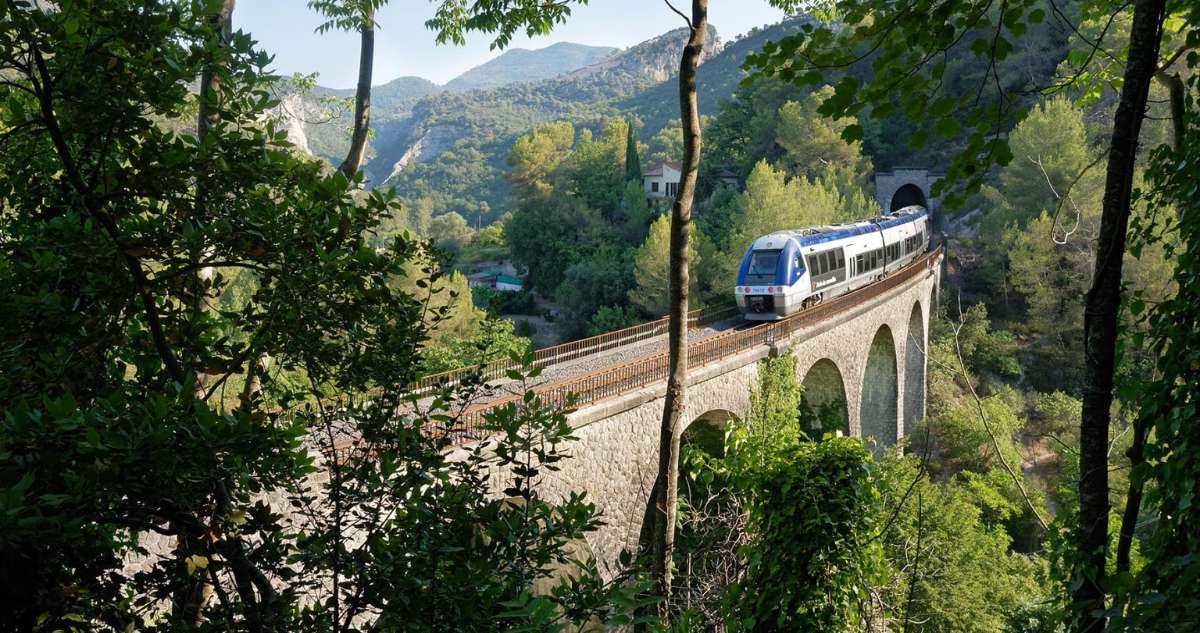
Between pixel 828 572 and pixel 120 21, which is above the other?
pixel 120 21

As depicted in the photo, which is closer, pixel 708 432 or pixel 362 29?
pixel 362 29

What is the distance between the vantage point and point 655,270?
1292 inches

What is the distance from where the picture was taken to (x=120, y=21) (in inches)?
90.8

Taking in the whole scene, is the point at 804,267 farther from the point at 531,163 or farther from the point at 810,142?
the point at 531,163

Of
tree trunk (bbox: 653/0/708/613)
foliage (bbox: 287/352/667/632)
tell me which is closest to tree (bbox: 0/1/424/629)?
foliage (bbox: 287/352/667/632)

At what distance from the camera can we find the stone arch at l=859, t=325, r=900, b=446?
22.8 m

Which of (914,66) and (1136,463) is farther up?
(914,66)

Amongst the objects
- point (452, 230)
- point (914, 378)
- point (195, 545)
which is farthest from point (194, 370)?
point (452, 230)

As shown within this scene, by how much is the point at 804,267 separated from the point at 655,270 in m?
16.2

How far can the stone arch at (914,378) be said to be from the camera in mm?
26406

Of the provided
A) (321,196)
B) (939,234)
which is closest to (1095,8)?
(321,196)

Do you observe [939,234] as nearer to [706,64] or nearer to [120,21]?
[120,21]

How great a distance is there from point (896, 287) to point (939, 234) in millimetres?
23499

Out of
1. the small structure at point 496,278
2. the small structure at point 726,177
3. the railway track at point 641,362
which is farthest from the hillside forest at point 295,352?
the small structure at point 496,278
